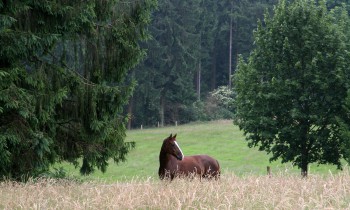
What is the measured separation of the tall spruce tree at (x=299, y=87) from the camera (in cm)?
2736

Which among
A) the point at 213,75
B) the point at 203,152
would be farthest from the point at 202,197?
the point at 213,75

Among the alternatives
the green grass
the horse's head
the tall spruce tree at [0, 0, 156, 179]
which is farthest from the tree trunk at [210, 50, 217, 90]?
the horse's head

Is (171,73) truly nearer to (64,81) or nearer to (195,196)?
(64,81)

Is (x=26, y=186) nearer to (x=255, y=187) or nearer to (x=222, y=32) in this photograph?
(x=255, y=187)

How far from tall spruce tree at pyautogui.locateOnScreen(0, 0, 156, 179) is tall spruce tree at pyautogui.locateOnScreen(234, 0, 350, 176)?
1188 cm

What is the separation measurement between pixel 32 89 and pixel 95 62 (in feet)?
9.01

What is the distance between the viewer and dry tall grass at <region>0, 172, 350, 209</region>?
7.24m

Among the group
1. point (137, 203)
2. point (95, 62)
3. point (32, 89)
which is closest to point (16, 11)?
point (32, 89)

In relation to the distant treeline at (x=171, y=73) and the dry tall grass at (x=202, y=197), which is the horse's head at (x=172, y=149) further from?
the distant treeline at (x=171, y=73)

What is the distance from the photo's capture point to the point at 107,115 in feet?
54.9

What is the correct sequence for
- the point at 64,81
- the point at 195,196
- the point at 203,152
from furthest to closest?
the point at 203,152, the point at 64,81, the point at 195,196

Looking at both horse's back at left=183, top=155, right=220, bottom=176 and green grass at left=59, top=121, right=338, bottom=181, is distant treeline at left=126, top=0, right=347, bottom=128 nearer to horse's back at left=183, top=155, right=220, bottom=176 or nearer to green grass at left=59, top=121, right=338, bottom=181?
green grass at left=59, top=121, right=338, bottom=181

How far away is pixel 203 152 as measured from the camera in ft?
167

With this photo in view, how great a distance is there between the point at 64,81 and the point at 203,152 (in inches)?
1404
